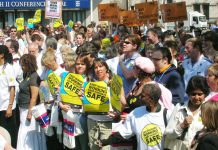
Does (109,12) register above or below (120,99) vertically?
above

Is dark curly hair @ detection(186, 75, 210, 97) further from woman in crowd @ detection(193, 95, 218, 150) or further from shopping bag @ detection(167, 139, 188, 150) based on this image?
woman in crowd @ detection(193, 95, 218, 150)

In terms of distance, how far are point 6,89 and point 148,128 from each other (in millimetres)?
4118

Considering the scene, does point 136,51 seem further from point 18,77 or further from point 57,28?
point 57,28

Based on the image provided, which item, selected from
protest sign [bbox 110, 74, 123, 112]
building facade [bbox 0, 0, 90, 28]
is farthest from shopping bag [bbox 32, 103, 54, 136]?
building facade [bbox 0, 0, 90, 28]

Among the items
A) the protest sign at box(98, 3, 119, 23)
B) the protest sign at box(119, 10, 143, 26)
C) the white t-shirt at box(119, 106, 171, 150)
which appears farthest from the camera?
the protest sign at box(119, 10, 143, 26)

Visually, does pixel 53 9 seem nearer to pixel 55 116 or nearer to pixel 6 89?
pixel 6 89

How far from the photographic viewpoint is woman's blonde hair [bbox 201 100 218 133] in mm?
4008

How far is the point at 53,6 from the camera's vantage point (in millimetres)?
16750

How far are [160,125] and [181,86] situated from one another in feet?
4.32

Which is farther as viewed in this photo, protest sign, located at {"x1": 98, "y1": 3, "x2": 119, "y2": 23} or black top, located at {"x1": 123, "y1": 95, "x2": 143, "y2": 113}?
protest sign, located at {"x1": 98, "y1": 3, "x2": 119, "y2": 23}

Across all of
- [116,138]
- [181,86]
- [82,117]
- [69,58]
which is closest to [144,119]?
[116,138]

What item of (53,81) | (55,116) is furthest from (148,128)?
(53,81)

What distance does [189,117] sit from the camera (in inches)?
196

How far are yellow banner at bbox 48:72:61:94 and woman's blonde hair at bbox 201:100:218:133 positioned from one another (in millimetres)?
4164
